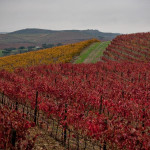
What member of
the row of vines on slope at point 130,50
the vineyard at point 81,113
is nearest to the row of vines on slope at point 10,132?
the vineyard at point 81,113

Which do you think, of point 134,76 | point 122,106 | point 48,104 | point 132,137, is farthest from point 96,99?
point 134,76

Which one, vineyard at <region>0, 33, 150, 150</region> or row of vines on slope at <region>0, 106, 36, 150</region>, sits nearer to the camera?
→ row of vines on slope at <region>0, 106, 36, 150</region>

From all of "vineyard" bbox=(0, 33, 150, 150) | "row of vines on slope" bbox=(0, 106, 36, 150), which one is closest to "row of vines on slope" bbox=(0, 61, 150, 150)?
"vineyard" bbox=(0, 33, 150, 150)

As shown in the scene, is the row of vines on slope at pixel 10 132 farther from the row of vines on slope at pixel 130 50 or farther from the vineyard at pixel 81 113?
the row of vines on slope at pixel 130 50

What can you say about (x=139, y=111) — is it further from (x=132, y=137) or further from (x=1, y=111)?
(x=1, y=111)

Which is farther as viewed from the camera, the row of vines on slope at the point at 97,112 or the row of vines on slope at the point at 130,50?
the row of vines on slope at the point at 130,50

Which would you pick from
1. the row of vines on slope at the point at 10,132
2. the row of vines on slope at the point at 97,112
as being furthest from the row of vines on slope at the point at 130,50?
the row of vines on slope at the point at 10,132

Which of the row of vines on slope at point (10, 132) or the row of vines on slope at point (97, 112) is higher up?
the row of vines on slope at point (10, 132)

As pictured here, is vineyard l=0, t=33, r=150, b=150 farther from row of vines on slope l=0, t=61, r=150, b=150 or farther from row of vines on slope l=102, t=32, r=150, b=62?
row of vines on slope l=102, t=32, r=150, b=62

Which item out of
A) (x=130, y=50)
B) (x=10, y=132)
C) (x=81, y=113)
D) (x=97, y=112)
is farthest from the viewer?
(x=130, y=50)

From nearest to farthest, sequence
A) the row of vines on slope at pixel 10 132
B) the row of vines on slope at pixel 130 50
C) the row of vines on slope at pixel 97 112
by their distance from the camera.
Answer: the row of vines on slope at pixel 10 132, the row of vines on slope at pixel 97 112, the row of vines on slope at pixel 130 50

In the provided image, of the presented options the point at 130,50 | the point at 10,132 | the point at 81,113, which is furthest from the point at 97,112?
the point at 130,50

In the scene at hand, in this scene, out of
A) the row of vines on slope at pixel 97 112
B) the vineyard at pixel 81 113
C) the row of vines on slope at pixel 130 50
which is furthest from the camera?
the row of vines on slope at pixel 130 50

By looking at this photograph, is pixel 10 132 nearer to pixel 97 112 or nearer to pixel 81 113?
pixel 81 113
